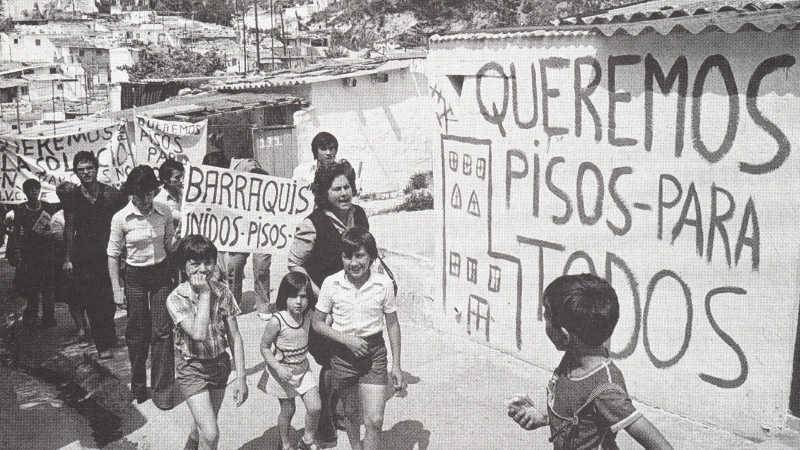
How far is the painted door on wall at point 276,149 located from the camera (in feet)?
57.8

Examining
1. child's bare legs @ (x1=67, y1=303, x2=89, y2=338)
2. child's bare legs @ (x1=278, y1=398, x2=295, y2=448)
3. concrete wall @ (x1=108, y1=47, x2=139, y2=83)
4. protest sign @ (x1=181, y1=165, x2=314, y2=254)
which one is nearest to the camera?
child's bare legs @ (x1=278, y1=398, x2=295, y2=448)

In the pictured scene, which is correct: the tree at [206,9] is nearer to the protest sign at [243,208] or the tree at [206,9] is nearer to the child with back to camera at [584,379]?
the protest sign at [243,208]

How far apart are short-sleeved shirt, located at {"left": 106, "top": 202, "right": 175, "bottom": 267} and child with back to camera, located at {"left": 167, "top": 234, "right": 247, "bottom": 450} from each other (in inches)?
62.0

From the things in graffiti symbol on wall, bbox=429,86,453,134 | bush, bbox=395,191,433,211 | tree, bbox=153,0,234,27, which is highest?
tree, bbox=153,0,234,27

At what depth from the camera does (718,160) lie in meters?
5.24

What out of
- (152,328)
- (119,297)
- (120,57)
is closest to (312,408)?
(152,328)

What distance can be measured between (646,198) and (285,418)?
116 inches

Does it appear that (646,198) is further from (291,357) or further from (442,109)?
(291,357)

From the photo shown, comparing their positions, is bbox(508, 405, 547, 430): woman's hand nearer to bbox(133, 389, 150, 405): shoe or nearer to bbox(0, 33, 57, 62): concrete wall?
bbox(133, 389, 150, 405): shoe

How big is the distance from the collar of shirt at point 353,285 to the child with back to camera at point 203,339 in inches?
26.7

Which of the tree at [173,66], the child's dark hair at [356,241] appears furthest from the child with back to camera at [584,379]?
the tree at [173,66]

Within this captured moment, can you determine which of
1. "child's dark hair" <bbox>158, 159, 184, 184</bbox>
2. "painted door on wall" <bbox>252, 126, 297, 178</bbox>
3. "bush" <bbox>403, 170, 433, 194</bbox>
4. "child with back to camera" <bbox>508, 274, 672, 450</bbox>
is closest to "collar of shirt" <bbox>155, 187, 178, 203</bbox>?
"child's dark hair" <bbox>158, 159, 184, 184</bbox>

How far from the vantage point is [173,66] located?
34.9 m

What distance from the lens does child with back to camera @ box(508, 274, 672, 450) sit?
2811 millimetres
